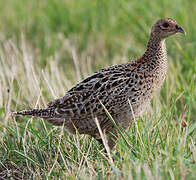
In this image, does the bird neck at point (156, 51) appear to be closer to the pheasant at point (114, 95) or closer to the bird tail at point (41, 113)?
the pheasant at point (114, 95)

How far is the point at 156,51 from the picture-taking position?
471cm

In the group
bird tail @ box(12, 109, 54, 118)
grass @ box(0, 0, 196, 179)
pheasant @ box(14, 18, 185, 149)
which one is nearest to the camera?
grass @ box(0, 0, 196, 179)

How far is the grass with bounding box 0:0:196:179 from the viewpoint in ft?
12.7

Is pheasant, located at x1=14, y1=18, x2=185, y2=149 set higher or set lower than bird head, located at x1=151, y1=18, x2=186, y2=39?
lower

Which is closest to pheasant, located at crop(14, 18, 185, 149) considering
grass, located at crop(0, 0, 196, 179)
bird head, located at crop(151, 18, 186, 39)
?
bird head, located at crop(151, 18, 186, 39)

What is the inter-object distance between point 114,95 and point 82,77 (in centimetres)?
227

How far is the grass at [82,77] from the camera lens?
3861mm

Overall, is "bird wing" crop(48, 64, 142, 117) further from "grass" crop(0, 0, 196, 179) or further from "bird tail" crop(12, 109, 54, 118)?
"grass" crop(0, 0, 196, 179)

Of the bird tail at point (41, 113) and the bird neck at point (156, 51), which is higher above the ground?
the bird neck at point (156, 51)

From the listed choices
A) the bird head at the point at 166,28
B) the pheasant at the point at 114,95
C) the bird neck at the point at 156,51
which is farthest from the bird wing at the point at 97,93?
the bird head at the point at 166,28

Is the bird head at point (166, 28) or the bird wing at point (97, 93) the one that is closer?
the bird wing at point (97, 93)

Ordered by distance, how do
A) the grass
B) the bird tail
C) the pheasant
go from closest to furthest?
the grass < the pheasant < the bird tail

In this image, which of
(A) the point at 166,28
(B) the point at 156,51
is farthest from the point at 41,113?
(A) the point at 166,28

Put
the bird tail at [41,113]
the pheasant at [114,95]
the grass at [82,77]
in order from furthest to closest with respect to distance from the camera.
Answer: the bird tail at [41,113] → the pheasant at [114,95] → the grass at [82,77]
